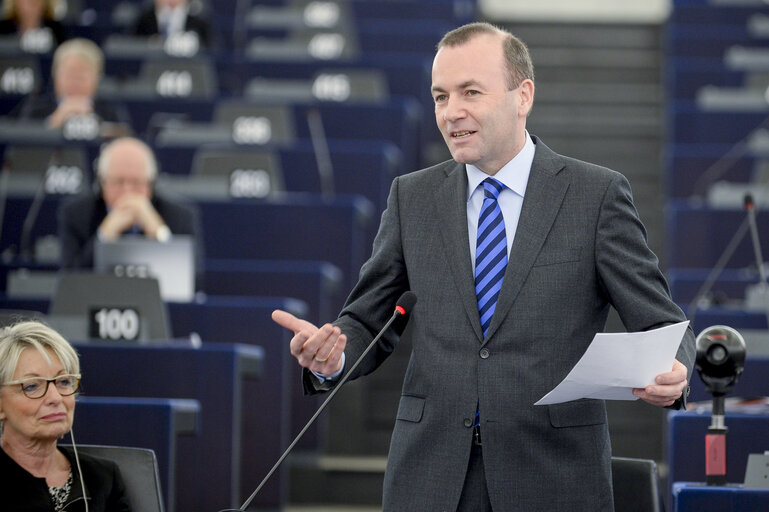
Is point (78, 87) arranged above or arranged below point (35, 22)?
below

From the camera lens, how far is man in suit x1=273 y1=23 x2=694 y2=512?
224cm

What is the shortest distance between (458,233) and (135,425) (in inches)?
69.6

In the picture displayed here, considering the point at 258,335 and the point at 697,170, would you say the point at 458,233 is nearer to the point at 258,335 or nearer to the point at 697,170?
the point at 258,335

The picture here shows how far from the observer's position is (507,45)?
7.74ft

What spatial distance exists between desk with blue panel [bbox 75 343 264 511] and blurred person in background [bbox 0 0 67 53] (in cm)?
514

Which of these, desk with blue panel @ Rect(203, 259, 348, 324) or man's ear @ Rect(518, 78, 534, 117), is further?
desk with blue panel @ Rect(203, 259, 348, 324)

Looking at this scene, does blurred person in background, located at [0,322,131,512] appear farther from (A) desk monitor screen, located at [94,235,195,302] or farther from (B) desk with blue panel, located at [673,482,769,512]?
(A) desk monitor screen, located at [94,235,195,302]

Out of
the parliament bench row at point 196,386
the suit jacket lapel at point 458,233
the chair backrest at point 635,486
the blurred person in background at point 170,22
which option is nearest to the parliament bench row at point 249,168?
the parliament bench row at point 196,386

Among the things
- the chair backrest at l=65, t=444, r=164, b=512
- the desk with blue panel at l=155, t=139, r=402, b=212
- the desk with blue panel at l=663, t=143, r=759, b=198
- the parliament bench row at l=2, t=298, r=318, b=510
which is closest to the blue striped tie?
the chair backrest at l=65, t=444, r=164, b=512

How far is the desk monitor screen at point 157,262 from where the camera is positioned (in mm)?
4883

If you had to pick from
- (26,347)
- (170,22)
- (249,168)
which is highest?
(170,22)

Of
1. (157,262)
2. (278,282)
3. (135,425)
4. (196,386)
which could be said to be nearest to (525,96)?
(135,425)

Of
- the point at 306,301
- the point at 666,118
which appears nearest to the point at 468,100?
the point at 306,301

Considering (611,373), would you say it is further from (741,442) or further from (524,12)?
(524,12)
